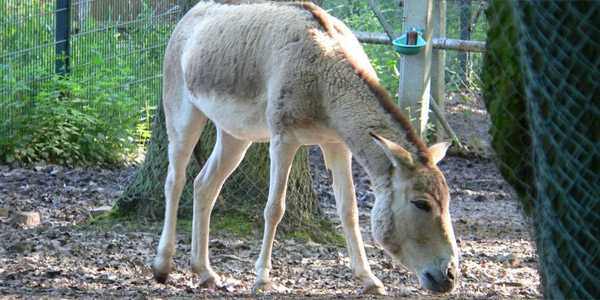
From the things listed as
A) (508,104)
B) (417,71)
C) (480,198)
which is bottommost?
(480,198)

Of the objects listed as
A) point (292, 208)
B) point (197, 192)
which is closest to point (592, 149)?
point (197, 192)

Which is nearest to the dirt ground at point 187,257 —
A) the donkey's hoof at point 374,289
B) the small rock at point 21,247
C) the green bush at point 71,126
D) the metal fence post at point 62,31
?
the small rock at point 21,247

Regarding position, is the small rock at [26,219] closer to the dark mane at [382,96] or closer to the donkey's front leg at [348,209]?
the donkey's front leg at [348,209]

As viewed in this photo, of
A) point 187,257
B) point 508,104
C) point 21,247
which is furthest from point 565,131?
point 21,247

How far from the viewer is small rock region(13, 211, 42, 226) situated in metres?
8.23

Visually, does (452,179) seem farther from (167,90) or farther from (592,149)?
(592,149)

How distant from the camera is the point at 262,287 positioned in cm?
620

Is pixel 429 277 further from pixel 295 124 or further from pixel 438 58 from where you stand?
pixel 438 58

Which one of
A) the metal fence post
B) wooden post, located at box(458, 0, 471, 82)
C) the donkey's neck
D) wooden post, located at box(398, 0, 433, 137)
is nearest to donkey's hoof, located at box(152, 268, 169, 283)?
the donkey's neck

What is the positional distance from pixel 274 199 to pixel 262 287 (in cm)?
53

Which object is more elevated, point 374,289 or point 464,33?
point 464,33

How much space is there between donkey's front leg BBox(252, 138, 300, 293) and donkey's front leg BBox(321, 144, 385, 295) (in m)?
0.44

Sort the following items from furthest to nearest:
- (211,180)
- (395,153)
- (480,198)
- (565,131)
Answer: (480,198) → (211,180) → (395,153) → (565,131)

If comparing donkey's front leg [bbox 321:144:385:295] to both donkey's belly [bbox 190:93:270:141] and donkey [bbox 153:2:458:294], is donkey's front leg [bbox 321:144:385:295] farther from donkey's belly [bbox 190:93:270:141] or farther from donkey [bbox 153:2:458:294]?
donkey's belly [bbox 190:93:270:141]
